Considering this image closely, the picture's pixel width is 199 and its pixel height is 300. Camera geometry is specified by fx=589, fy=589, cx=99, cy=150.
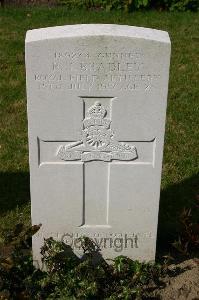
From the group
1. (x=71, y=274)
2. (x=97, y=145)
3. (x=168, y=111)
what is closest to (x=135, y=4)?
(x=168, y=111)

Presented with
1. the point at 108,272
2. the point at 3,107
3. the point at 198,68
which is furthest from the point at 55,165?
the point at 198,68

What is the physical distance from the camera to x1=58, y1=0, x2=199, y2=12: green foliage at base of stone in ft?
33.4

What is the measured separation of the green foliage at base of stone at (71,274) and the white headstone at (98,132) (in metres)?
0.10

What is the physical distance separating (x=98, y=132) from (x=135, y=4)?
7.02 m

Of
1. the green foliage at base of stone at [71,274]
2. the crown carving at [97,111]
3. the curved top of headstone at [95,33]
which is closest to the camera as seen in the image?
the curved top of headstone at [95,33]

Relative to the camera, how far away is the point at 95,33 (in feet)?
11.1

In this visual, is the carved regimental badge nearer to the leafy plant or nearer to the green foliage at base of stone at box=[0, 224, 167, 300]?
the green foliage at base of stone at box=[0, 224, 167, 300]

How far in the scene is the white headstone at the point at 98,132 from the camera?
3432 mm

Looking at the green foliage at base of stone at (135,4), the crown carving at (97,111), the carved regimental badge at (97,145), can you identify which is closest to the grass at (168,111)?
the green foliage at base of stone at (135,4)

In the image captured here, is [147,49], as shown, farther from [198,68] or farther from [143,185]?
[198,68]

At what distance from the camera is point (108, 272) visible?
158 inches

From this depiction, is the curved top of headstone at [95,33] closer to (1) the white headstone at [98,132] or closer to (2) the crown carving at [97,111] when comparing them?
(1) the white headstone at [98,132]

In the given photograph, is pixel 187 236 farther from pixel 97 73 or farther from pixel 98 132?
pixel 97 73

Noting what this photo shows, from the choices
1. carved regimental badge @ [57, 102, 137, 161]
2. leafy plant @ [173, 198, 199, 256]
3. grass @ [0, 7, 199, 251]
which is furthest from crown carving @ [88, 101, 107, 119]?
grass @ [0, 7, 199, 251]
